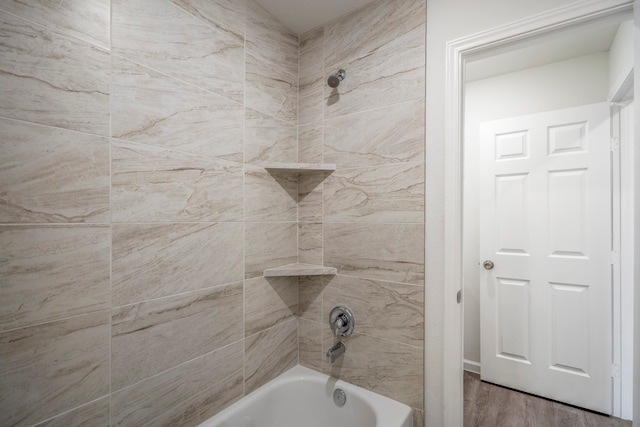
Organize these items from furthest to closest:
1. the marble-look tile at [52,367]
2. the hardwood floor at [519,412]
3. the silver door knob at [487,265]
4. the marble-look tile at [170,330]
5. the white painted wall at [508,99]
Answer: the silver door knob at [487,265], the white painted wall at [508,99], the hardwood floor at [519,412], the marble-look tile at [170,330], the marble-look tile at [52,367]

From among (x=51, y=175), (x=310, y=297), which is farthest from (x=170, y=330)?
(x=310, y=297)

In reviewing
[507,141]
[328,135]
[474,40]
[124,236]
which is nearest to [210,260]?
[124,236]

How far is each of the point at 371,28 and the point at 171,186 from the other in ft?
4.02

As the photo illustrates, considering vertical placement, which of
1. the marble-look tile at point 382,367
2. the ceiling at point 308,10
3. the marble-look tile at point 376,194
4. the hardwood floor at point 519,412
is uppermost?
the ceiling at point 308,10

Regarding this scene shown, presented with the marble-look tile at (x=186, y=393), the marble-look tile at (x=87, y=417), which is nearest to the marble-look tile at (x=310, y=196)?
the marble-look tile at (x=186, y=393)

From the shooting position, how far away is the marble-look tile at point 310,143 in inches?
63.7

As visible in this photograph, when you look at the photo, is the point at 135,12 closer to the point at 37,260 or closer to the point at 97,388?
the point at 37,260

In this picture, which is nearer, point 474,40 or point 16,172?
point 16,172

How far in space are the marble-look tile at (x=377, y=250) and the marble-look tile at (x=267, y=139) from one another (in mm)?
478

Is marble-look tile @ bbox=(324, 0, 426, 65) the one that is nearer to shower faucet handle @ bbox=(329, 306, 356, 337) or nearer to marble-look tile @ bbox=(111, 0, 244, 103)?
marble-look tile @ bbox=(111, 0, 244, 103)

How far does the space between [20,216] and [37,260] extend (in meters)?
0.13

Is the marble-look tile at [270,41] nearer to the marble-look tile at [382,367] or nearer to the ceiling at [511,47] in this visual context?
the ceiling at [511,47]

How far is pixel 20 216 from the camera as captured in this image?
771 mm

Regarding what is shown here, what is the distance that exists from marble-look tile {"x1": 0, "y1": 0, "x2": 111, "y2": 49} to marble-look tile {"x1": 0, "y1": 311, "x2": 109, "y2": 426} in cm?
86
